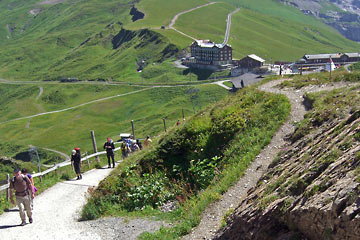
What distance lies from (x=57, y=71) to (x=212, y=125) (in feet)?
573

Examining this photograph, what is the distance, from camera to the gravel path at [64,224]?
46.2 ft

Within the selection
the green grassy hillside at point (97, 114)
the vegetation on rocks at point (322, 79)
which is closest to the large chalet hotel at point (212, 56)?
the green grassy hillside at point (97, 114)

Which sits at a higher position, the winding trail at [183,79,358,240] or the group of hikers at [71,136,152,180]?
the winding trail at [183,79,358,240]

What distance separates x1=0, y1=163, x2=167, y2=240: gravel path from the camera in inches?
555

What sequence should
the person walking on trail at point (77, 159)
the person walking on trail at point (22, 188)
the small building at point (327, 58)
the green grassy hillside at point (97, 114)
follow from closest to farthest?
1. the person walking on trail at point (22, 188)
2. the person walking on trail at point (77, 159)
3. the green grassy hillside at point (97, 114)
4. the small building at point (327, 58)

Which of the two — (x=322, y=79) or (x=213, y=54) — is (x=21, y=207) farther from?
(x=213, y=54)

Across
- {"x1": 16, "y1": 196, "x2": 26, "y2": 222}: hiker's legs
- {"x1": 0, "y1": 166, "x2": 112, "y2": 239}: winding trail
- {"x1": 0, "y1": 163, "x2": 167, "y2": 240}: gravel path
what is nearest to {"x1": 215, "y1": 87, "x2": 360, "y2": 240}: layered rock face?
{"x1": 0, "y1": 163, "x2": 167, "y2": 240}: gravel path

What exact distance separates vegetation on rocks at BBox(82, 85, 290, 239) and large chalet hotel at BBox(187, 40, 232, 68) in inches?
4765

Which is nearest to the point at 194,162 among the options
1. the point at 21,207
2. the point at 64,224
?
the point at 64,224

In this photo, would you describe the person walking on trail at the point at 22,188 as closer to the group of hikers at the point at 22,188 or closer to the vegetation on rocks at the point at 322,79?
the group of hikers at the point at 22,188

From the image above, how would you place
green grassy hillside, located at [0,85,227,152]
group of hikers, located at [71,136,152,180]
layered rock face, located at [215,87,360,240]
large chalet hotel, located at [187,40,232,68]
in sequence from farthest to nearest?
large chalet hotel, located at [187,40,232,68] < green grassy hillside, located at [0,85,227,152] < group of hikers, located at [71,136,152,180] < layered rock face, located at [215,87,360,240]

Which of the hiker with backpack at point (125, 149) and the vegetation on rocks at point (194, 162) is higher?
the vegetation on rocks at point (194, 162)

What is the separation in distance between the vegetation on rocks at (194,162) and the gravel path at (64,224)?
0.92 meters

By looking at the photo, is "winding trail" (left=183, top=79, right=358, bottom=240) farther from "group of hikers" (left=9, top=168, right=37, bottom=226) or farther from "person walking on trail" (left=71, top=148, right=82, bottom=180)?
"person walking on trail" (left=71, top=148, right=82, bottom=180)
